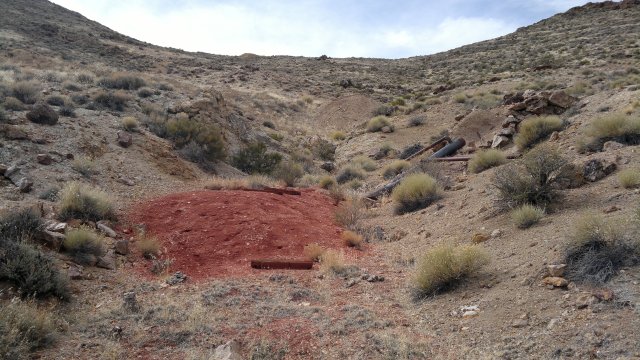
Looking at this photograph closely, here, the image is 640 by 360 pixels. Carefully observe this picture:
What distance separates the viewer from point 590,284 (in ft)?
16.6

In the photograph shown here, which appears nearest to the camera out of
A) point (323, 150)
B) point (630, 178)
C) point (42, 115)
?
point (630, 178)

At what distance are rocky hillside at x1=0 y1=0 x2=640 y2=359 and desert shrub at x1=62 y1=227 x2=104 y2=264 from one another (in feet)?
0.11

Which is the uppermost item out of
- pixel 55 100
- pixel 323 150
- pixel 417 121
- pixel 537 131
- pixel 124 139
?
pixel 537 131

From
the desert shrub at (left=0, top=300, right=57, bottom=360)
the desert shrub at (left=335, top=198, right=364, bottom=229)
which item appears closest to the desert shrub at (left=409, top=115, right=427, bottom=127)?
the desert shrub at (left=335, top=198, right=364, bottom=229)

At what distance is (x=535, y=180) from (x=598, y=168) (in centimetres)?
128

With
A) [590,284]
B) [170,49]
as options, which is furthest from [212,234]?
[170,49]

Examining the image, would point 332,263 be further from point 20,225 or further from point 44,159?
point 44,159

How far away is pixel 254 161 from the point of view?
17.2 metres

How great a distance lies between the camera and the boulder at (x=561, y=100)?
14.9m

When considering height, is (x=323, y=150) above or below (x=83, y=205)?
above

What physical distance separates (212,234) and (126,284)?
233cm

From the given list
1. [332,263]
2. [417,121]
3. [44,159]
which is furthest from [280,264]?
[417,121]

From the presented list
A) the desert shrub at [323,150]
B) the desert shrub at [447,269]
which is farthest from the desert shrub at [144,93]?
the desert shrub at [447,269]

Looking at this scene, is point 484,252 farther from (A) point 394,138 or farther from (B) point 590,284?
(A) point 394,138
